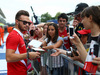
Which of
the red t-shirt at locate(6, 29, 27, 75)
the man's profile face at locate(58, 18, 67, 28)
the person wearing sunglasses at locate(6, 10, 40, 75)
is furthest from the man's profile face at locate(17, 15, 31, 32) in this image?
the man's profile face at locate(58, 18, 67, 28)

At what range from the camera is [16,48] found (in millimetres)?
2219

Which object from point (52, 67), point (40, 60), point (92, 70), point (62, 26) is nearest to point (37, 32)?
point (62, 26)

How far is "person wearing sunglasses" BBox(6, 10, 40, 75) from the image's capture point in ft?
7.05

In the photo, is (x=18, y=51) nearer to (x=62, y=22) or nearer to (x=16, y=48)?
(x=16, y=48)

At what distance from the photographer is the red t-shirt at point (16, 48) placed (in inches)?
85.6

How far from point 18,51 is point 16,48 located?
0.28 feet

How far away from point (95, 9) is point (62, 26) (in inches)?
79.9

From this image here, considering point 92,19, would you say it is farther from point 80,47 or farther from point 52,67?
point 52,67

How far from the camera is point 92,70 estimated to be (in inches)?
55.2

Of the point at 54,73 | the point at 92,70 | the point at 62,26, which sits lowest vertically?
the point at 54,73

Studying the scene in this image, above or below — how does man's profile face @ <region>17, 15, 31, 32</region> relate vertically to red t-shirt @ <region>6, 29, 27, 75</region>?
above

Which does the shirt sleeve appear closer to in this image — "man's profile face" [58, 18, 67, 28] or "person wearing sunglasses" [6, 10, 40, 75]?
"person wearing sunglasses" [6, 10, 40, 75]

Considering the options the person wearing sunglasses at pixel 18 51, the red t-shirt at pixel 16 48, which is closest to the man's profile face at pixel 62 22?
the person wearing sunglasses at pixel 18 51

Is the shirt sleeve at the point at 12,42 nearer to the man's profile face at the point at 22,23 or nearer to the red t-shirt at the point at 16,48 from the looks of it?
the red t-shirt at the point at 16,48
